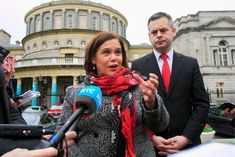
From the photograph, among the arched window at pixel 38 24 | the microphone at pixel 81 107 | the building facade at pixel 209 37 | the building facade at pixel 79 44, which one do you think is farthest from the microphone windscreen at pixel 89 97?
the arched window at pixel 38 24

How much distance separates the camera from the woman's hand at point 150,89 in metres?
1.92

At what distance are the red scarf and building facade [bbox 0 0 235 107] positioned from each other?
2783 centimetres

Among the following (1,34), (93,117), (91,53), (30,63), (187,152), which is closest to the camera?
(187,152)

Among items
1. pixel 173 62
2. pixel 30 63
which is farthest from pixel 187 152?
pixel 30 63

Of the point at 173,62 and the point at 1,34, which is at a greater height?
the point at 1,34

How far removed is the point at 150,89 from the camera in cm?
199

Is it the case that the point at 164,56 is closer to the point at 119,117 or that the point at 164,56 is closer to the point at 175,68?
the point at 175,68

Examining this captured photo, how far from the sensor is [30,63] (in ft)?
108

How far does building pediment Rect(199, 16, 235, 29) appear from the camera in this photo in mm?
37000

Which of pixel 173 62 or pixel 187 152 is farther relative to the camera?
pixel 173 62

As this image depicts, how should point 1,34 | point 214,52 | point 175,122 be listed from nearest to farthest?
point 175,122 < point 214,52 < point 1,34

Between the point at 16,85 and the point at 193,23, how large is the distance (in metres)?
25.6

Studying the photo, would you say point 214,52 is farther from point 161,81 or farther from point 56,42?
point 161,81

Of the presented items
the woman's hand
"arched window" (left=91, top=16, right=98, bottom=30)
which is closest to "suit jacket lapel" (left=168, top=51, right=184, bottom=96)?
the woman's hand
